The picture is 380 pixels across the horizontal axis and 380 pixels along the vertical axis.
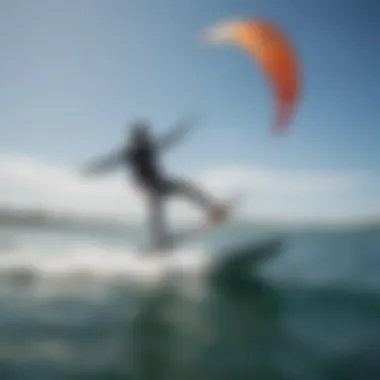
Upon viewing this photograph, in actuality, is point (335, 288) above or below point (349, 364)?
above

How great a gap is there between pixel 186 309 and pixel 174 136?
52 centimetres

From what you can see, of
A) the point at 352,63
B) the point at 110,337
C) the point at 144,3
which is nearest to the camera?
the point at 110,337

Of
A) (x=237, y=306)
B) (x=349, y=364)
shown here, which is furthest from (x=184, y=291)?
(x=349, y=364)

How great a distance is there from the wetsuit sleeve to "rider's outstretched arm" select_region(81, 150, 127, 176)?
4.7 inches

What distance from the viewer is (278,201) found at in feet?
6.32

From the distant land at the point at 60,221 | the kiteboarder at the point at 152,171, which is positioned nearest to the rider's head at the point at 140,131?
the kiteboarder at the point at 152,171

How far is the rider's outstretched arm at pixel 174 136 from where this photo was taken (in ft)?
6.12

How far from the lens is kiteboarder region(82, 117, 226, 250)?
6.07ft

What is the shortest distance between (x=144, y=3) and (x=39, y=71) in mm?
382

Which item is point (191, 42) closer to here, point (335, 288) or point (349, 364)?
point (335, 288)

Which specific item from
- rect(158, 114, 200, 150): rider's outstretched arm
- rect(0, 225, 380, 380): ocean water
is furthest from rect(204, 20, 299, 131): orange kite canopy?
rect(0, 225, 380, 380): ocean water

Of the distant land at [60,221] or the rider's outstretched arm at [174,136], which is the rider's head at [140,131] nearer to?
the rider's outstretched arm at [174,136]

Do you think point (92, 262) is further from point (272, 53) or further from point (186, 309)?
point (272, 53)

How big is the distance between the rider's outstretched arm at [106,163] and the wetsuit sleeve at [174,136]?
0.12 m
